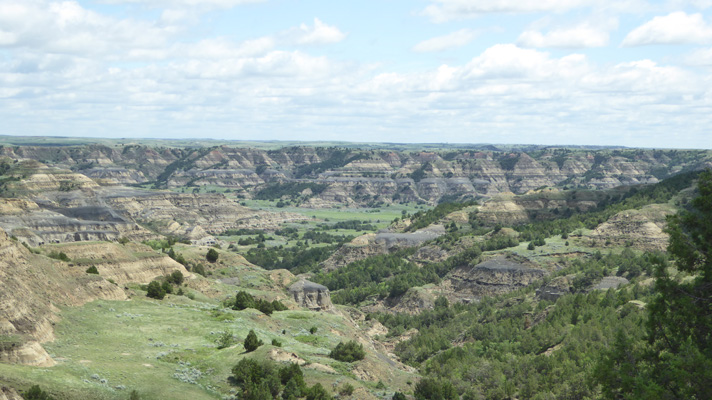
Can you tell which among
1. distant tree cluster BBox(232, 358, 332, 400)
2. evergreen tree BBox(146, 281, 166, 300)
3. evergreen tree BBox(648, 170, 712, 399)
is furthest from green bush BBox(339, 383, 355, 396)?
evergreen tree BBox(146, 281, 166, 300)

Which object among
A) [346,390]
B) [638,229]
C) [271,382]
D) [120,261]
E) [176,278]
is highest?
[120,261]

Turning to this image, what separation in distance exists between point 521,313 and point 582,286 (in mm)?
12989

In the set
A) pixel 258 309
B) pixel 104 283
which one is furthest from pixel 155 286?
pixel 258 309

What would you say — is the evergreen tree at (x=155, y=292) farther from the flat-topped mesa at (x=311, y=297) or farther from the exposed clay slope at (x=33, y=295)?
the flat-topped mesa at (x=311, y=297)

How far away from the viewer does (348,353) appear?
62.8m

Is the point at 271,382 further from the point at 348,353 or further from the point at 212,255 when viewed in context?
the point at 212,255

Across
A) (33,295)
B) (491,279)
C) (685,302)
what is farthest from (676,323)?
(491,279)

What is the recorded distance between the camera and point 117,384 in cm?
4522

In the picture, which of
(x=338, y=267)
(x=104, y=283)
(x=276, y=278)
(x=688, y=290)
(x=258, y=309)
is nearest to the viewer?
(x=688, y=290)

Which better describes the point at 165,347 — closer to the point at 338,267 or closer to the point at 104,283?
the point at 104,283

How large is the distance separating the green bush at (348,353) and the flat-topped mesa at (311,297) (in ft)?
133

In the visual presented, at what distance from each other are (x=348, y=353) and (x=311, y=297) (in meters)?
44.0

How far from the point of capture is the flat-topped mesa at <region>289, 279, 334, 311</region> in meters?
105

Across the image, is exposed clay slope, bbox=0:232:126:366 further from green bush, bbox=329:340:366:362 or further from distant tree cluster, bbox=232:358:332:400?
green bush, bbox=329:340:366:362
